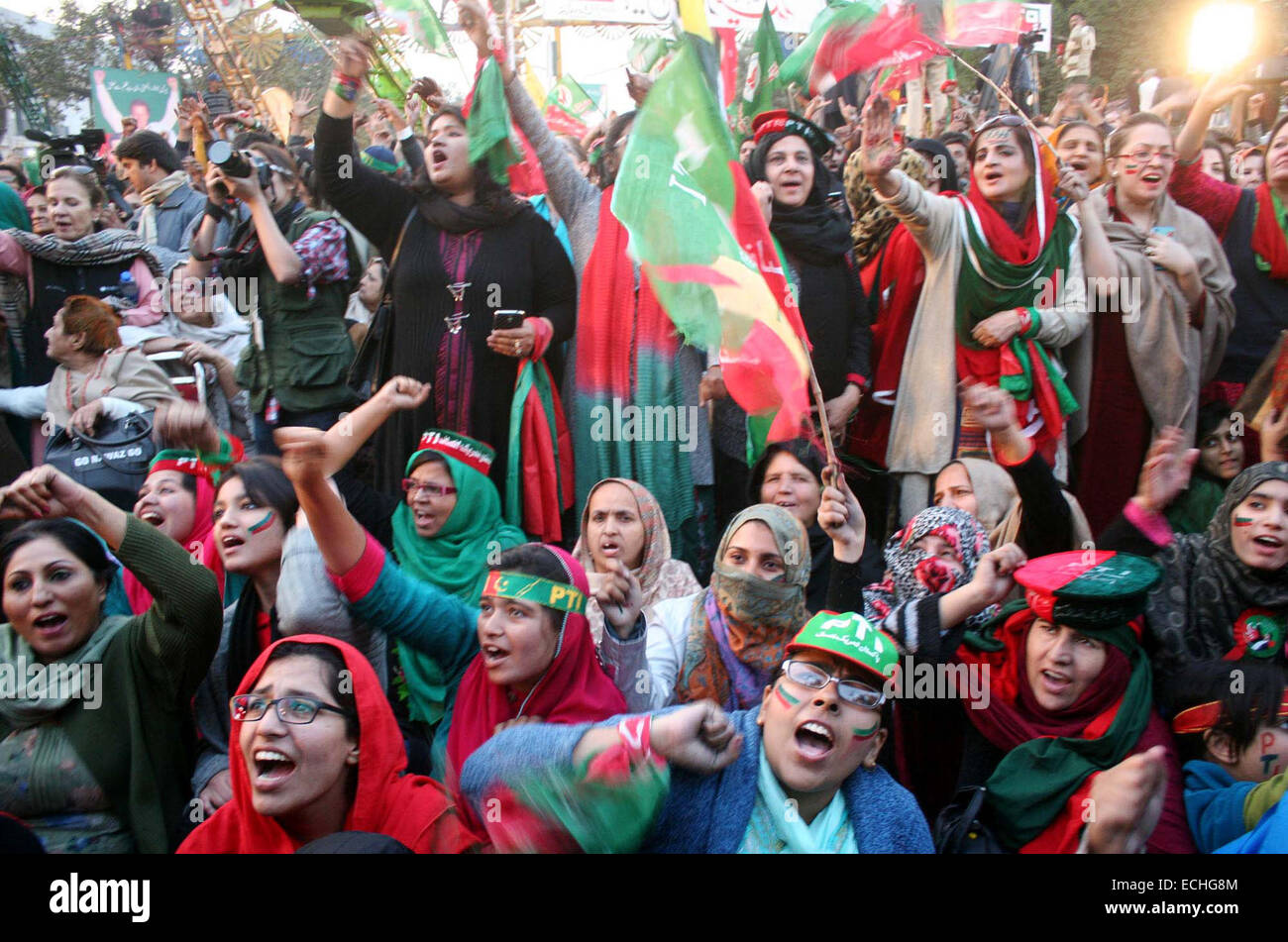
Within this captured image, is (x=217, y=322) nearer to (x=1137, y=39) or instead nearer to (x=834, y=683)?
(x=834, y=683)

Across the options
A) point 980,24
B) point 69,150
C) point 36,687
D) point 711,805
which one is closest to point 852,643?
point 711,805

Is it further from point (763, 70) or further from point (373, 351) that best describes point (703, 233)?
point (763, 70)

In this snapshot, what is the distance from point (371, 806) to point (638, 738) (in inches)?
26.8

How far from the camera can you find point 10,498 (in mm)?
2932

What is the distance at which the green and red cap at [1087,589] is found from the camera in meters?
3.03

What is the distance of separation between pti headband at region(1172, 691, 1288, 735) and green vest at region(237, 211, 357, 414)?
290 cm

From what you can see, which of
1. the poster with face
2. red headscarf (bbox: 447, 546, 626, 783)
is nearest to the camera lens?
red headscarf (bbox: 447, 546, 626, 783)

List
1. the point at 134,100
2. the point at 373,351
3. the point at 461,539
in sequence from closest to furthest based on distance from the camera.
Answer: the point at 461,539
the point at 373,351
the point at 134,100

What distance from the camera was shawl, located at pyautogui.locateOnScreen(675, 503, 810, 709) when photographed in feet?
10.6

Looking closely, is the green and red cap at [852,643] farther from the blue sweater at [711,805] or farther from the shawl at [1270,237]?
the shawl at [1270,237]

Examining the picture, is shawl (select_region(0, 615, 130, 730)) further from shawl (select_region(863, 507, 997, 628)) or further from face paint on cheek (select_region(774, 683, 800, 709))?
shawl (select_region(863, 507, 997, 628))

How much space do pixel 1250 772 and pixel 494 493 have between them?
2339 millimetres

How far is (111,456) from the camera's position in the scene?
378 cm

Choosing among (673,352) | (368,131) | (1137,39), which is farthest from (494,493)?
(1137,39)
